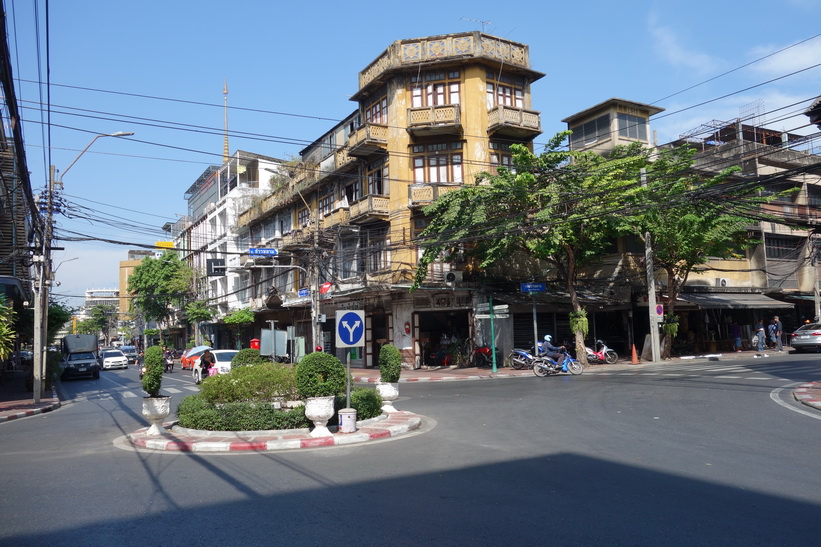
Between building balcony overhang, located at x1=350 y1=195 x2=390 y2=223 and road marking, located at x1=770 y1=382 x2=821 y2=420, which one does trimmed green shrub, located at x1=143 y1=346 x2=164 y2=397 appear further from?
building balcony overhang, located at x1=350 y1=195 x2=390 y2=223

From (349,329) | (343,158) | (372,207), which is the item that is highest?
(343,158)

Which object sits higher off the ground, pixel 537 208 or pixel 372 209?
pixel 372 209

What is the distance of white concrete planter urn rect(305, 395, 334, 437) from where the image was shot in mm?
10492

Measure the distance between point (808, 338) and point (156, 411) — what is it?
30.5 metres

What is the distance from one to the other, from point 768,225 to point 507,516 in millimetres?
38689

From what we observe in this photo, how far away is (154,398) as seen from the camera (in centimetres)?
1123

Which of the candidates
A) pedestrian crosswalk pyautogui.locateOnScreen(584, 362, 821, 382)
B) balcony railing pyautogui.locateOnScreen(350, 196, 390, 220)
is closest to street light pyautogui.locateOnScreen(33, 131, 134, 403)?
balcony railing pyautogui.locateOnScreen(350, 196, 390, 220)

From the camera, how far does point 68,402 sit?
21.0 m

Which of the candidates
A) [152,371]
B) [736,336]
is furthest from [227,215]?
[152,371]

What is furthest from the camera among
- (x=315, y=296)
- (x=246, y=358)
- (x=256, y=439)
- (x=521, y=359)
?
(x=315, y=296)

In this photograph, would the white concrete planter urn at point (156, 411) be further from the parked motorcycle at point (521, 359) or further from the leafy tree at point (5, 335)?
the parked motorcycle at point (521, 359)

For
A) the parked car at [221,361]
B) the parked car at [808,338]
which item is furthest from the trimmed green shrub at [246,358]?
the parked car at [808,338]

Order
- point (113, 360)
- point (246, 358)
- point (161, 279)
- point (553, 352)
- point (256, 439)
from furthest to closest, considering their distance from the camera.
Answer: point (161, 279) < point (113, 360) < point (553, 352) < point (246, 358) < point (256, 439)

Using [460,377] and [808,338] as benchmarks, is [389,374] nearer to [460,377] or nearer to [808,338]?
[460,377]
